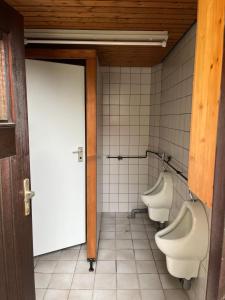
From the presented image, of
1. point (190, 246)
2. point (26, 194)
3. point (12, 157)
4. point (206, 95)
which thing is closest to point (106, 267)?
point (190, 246)

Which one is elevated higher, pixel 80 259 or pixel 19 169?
pixel 19 169

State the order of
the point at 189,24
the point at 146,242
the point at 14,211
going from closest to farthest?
the point at 14,211 → the point at 189,24 → the point at 146,242

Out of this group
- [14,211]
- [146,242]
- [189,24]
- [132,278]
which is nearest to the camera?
[14,211]

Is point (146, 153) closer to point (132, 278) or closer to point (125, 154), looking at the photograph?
point (125, 154)

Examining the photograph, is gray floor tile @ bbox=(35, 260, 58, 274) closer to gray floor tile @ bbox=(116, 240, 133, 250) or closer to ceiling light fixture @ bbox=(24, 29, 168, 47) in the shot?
gray floor tile @ bbox=(116, 240, 133, 250)

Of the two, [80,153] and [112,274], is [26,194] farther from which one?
[112,274]

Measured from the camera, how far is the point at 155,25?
1755mm

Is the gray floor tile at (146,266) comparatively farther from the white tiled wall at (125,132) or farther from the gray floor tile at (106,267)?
the white tiled wall at (125,132)

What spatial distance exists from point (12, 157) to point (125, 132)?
2.32 metres

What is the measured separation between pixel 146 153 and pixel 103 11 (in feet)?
7.00

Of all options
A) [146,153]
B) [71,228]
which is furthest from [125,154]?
[71,228]

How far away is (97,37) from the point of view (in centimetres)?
190

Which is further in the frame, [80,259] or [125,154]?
[125,154]

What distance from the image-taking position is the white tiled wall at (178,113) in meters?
1.79
